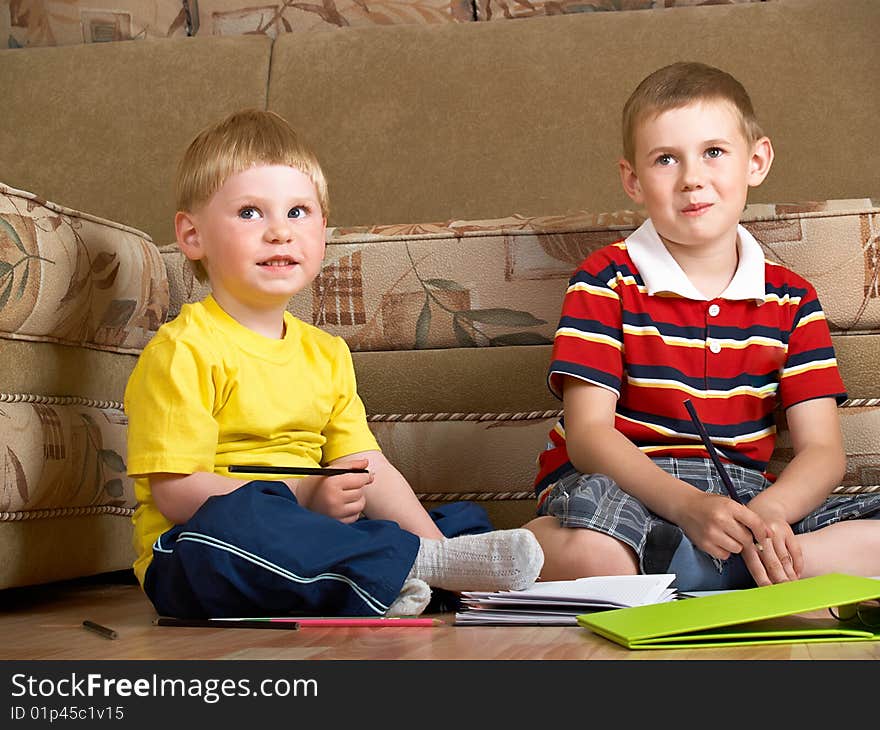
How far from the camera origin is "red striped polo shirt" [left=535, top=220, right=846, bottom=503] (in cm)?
127

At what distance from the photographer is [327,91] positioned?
229 centimetres

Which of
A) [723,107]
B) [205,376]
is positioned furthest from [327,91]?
[205,376]

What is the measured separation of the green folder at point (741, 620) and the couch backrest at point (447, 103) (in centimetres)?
135

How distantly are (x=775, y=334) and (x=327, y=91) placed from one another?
4.16 feet

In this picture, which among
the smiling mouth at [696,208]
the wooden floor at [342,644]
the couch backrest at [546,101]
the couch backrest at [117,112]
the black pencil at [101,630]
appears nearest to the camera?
the wooden floor at [342,644]

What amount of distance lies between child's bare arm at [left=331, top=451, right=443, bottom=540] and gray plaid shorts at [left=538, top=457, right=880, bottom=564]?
0.44 feet

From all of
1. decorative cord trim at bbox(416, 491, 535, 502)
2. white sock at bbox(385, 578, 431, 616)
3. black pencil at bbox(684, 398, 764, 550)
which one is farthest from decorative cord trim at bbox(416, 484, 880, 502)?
white sock at bbox(385, 578, 431, 616)

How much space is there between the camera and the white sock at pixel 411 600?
3.32ft

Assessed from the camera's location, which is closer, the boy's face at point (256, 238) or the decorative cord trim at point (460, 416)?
the boy's face at point (256, 238)

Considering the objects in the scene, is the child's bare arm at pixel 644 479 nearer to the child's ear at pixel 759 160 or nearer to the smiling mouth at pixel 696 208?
the smiling mouth at pixel 696 208

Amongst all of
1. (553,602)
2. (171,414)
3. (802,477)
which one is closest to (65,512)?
(171,414)

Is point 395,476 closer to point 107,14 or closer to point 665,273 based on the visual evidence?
→ point 665,273

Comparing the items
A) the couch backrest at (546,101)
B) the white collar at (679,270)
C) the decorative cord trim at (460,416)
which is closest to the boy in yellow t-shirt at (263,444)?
the decorative cord trim at (460,416)

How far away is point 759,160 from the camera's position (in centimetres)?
137
